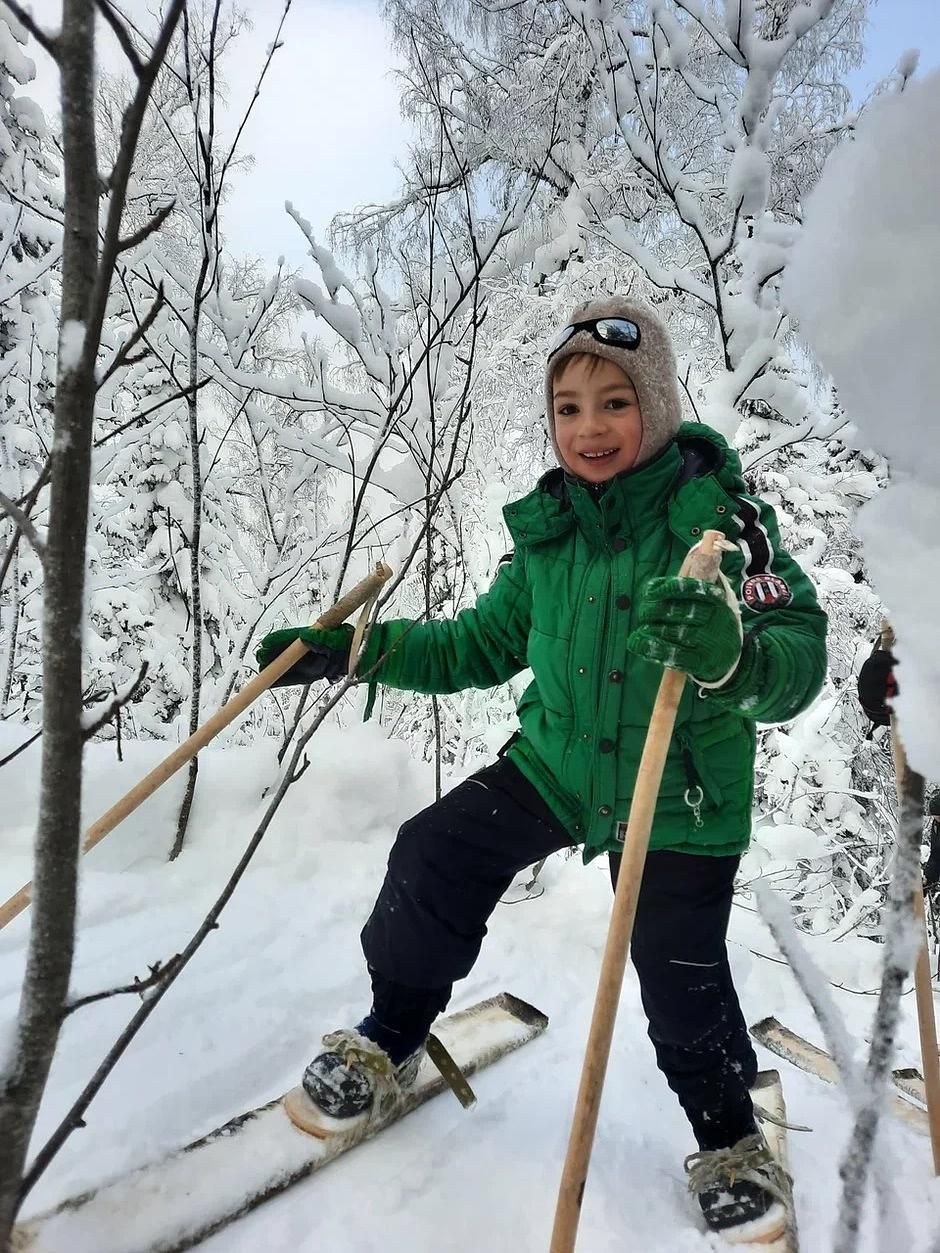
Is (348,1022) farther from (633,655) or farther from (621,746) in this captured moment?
(633,655)

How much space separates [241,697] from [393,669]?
562mm

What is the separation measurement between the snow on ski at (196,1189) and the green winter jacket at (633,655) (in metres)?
0.91

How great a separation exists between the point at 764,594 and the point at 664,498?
1.14 ft

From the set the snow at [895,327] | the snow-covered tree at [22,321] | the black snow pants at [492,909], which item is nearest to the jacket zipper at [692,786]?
the black snow pants at [492,909]

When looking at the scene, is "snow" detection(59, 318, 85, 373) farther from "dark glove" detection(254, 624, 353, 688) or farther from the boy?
"dark glove" detection(254, 624, 353, 688)

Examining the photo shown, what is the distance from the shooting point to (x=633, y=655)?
1652 millimetres

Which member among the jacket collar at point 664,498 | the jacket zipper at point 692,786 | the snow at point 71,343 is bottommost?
the jacket zipper at point 692,786

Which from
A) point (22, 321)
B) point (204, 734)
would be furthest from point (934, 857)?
point (22, 321)

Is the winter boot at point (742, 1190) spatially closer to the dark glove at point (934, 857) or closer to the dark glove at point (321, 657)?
the dark glove at point (934, 857)

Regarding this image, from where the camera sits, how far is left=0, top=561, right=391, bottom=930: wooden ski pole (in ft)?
4.53

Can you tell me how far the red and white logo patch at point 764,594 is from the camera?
61.1 inches

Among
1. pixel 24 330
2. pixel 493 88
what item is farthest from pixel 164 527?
pixel 493 88


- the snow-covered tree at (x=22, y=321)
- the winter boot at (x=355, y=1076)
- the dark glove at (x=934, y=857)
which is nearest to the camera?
the winter boot at (x=355, y=1076)

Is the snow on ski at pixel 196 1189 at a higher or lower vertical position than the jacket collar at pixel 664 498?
lower
